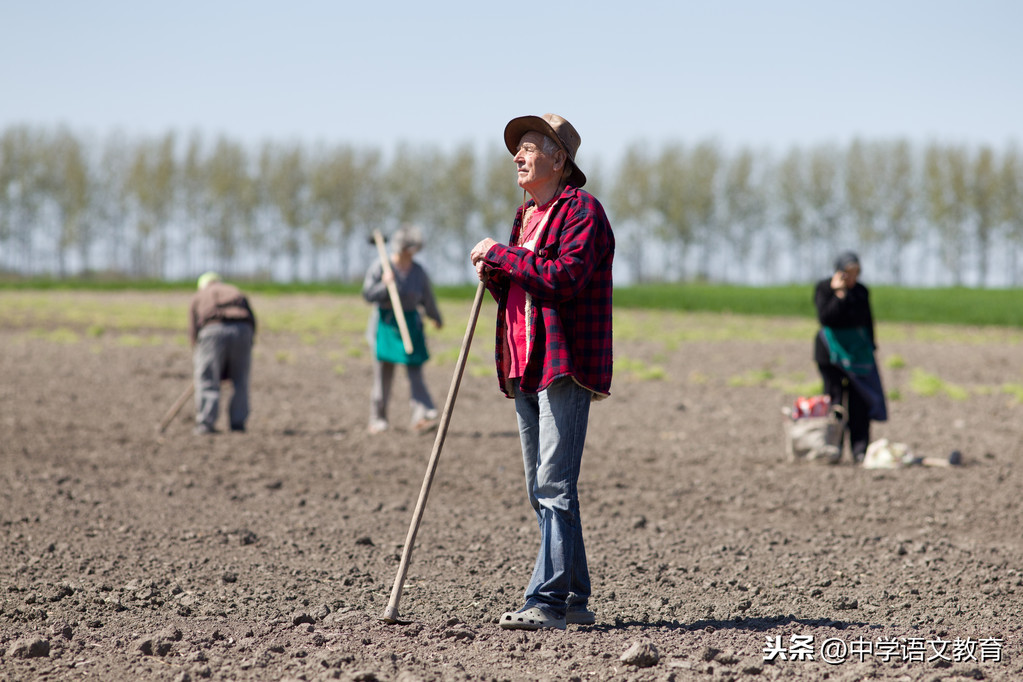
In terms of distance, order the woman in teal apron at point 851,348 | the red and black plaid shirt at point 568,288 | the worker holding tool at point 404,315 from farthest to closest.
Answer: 1. the worker holding tool at point 404,315
2. the woman in teal apron at point 851,348
3. the red and black plaid shirt at point 568,288

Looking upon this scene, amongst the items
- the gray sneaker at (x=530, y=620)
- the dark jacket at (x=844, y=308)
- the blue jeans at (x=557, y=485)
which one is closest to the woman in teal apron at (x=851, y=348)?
the dark jacket at (x=844, y=308)

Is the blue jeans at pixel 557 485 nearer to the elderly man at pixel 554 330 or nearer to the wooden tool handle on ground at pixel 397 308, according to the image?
the elderly man at pixel 554 330

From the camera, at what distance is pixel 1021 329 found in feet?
108

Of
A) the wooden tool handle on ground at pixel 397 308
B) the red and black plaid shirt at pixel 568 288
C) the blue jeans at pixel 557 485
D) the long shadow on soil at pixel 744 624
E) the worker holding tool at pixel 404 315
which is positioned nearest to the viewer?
the red and black plaid shirt at pixel 568 288

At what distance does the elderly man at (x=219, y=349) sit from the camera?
1023cm

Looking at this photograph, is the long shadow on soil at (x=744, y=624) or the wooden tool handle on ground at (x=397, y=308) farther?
the wooden tool handle on ground at (x=397, y=308)

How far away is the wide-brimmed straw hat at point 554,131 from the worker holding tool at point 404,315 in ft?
20.2

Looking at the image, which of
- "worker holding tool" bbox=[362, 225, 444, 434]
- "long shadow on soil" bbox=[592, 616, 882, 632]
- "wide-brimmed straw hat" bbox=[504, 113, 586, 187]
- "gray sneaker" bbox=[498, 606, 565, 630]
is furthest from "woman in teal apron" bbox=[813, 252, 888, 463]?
"gray sneaker" bbox=[498, 606, 565, 630]

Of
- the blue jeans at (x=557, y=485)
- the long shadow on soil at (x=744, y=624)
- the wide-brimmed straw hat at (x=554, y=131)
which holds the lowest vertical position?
the long shadow on soil at (x=744, y=624)

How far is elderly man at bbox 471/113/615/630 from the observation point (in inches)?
148

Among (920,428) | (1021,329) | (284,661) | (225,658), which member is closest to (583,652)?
(284,661)

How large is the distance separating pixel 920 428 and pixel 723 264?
6733cm

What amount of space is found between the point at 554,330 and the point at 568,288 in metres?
0.19

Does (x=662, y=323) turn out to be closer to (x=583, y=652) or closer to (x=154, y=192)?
(x=583, y=652)
